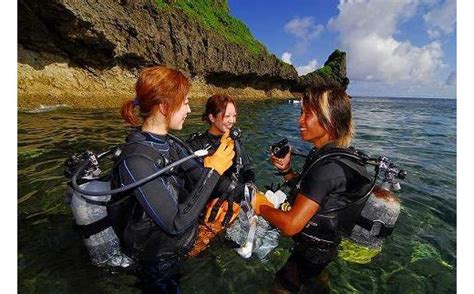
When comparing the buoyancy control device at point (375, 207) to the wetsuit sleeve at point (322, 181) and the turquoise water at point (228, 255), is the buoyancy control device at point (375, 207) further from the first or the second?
the turquoise water at point (228, 255)

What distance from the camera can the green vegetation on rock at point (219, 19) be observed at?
114ft

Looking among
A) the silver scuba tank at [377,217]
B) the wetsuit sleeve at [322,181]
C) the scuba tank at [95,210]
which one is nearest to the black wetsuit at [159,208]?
the scuba tank at [95,210]

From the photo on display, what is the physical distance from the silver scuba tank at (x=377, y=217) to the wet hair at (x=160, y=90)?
7.64ft

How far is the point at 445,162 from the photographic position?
33.7ft

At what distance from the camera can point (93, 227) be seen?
3168mm

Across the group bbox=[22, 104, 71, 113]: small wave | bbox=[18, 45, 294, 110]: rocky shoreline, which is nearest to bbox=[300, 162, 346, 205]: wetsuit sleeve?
bbox=[22, 104, 71, 113]: small wave

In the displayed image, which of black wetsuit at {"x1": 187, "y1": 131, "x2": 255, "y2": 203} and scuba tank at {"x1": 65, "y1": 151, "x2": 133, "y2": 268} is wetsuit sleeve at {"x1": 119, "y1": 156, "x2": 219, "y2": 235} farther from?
black wetsuit at {"x1": 187, "y1": 131, "x2": 255, "y2": 203}

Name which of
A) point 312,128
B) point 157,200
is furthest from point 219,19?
point 157,200

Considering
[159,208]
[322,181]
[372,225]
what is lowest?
[372,225]

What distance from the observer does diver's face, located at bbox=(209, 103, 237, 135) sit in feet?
18.5

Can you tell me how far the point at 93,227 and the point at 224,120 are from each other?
3022mm

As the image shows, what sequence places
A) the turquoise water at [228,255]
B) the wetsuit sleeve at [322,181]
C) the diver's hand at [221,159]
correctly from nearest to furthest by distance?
the wetsuit sleeve at [322,181] < the diver's hand at [221,159] < the turquoise water at [228,255]

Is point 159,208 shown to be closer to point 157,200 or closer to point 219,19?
point 157,200

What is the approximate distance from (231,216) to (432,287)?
8.82ft
